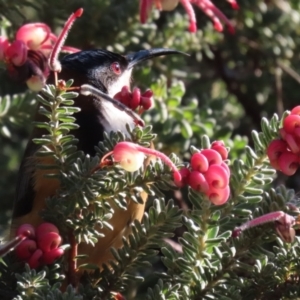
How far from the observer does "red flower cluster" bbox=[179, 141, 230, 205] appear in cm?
148

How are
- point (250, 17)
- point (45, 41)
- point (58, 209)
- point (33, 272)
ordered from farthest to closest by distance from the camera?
point (250, 17) → point (45, 41) → point (58, 209) → point (33, 272)

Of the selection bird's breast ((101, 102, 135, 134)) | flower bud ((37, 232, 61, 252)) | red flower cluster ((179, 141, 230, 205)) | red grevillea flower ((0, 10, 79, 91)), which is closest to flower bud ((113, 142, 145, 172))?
red flower cluster ((179, 141, 230, 205))

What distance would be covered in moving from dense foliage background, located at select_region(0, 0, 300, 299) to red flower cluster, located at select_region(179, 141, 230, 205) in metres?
1.16

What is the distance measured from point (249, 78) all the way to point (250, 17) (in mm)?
318

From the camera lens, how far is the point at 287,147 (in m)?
1.51

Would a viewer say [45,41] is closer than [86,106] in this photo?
Yes

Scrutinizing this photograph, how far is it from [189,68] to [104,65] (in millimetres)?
1015

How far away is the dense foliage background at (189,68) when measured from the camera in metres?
2.95

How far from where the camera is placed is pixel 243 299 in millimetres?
1582

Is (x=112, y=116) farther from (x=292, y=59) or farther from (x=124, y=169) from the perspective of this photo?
(x=292, y=59)

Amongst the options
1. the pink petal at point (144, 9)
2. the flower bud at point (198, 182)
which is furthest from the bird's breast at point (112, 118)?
the flower bud at point (198, 182)

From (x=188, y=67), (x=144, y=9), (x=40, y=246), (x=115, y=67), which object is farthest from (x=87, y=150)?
(x=188, y=67)

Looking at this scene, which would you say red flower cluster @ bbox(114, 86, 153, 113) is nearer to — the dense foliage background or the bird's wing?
the bird's wing

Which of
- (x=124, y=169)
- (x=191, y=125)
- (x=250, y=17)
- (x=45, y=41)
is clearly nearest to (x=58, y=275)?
(x=124, y=169)
